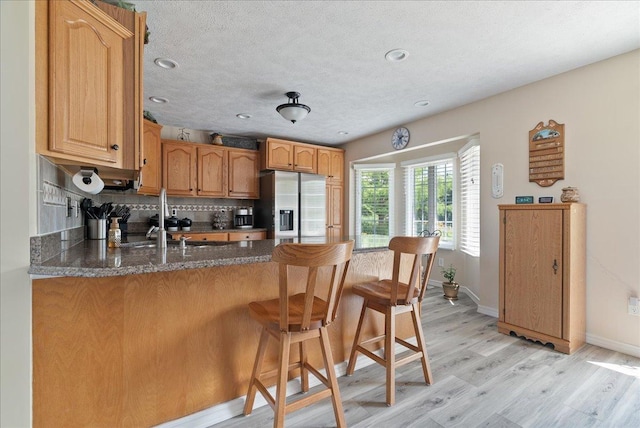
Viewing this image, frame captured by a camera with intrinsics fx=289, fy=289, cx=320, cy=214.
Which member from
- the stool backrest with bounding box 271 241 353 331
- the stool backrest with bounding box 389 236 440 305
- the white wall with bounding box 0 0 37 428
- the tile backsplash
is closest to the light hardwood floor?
the stool backrest with bounding box 389 236 440 305

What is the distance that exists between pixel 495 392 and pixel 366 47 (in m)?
2.66

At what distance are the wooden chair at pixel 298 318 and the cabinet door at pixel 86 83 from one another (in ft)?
3.50

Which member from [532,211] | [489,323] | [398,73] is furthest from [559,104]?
[489,323]

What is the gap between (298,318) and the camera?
4.68ft

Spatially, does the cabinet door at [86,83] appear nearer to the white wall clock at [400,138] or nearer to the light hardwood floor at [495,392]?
the light hardwood floor at [495,392]

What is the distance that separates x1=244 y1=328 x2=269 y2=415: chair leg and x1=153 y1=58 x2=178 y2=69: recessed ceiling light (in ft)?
7.86

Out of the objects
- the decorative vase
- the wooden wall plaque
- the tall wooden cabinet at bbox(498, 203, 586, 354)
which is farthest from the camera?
the decorative vase

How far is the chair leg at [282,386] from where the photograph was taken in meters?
1.34

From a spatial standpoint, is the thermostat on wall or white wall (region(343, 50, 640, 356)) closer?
white wall (region(343, 50, 640, 356))

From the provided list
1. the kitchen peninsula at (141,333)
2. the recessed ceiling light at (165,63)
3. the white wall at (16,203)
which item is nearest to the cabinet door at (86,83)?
the white wall at (16,203)

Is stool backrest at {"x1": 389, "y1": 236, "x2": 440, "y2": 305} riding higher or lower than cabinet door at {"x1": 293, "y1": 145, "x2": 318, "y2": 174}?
lower

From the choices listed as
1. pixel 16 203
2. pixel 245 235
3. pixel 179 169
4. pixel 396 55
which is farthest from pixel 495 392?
pixel 179 169

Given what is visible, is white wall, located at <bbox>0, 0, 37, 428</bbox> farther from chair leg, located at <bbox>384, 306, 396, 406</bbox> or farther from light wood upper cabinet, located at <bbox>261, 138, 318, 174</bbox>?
light wood upper cabinet, located at <bbox>261, 138, 318, 174</bbox>

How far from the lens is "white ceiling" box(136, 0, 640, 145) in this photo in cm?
189
